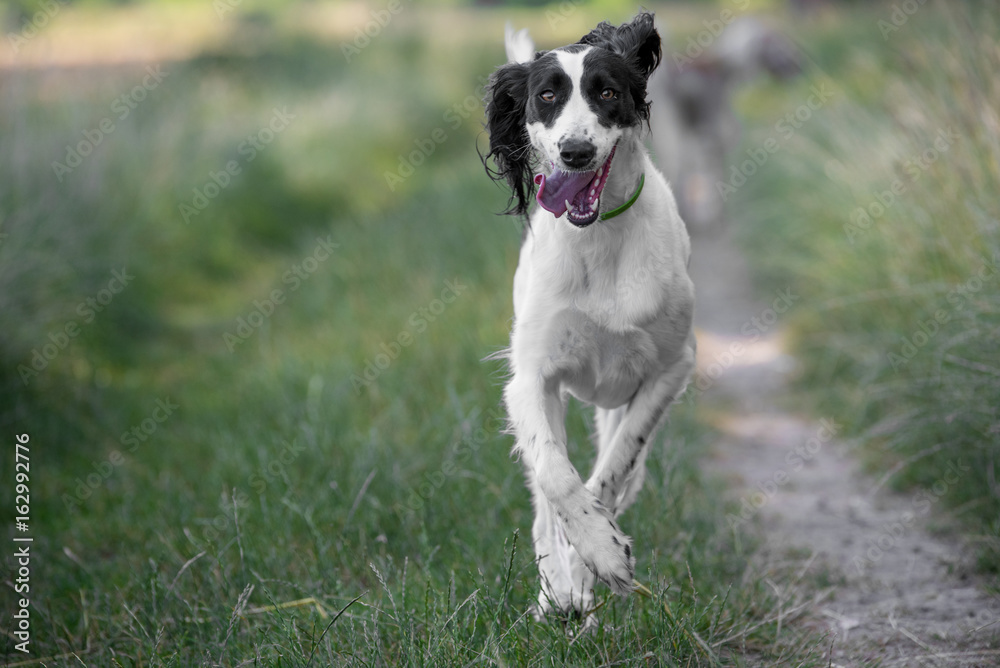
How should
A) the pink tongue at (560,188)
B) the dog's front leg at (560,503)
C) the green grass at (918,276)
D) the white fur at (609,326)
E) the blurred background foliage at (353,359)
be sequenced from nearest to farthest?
the dog's front leg at (560,503) < the pink tongue at (560,188) < the white fur at (609,326) < the blurred background foliage at (353,359) < the green grass at (918,276)

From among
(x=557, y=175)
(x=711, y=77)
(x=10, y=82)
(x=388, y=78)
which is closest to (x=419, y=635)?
(x=557, y=175)

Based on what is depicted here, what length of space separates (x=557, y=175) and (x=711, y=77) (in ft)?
23.2

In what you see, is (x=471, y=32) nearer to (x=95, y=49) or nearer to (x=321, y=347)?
(x=95, y=49)

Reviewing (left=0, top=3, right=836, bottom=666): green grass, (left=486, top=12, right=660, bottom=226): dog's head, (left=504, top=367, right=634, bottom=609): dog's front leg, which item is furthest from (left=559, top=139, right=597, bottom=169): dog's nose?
(left=0, top=3, right=836, bottom=666): green grass

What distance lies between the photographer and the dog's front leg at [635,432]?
104 inches

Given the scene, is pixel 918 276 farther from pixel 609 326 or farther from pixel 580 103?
pixel 580 103

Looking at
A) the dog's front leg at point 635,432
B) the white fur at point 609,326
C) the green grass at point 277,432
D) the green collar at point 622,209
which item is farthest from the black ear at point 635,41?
the green grass at point 277,432

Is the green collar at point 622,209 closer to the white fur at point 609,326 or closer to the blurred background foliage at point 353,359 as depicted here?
the white fur at point 609,326

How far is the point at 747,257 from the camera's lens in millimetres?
7766

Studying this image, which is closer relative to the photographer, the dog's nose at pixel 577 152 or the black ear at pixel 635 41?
the dog's nose at pixel 577 152

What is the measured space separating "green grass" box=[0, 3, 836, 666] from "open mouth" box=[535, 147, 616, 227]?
0.82m

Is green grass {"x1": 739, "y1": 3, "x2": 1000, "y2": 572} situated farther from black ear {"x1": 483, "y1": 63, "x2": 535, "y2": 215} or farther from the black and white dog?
black ear {"x1": 483, "y1": 63, "x2": 535, "y2": 215}

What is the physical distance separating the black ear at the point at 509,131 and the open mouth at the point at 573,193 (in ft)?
0.78

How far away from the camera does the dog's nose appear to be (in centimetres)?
237
